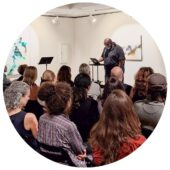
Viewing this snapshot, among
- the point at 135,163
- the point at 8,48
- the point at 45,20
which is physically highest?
the point at 45,20

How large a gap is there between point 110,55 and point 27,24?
41 centimetres

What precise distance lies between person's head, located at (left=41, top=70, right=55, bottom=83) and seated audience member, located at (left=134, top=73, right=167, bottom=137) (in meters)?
0.39

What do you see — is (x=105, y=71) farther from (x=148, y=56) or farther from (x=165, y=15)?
(x=165, y=15)

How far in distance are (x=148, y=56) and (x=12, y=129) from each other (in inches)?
28.5

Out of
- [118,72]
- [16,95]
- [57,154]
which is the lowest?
[57,154]

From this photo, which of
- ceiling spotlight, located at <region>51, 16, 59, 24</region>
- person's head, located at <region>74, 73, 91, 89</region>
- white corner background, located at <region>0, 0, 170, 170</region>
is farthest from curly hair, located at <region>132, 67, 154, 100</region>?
ceiling spotlight, located at <region>51, 16, 59, 24</region>

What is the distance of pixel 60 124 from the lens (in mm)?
1572

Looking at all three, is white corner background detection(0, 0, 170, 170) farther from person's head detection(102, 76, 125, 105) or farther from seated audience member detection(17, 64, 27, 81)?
person's head detection(102, 76, 125, 105)

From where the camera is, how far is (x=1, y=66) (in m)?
1.62

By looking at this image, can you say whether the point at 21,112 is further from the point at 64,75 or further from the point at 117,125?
the point at 117,125

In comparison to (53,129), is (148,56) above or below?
above

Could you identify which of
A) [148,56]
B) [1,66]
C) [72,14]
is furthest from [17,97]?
[148,56]

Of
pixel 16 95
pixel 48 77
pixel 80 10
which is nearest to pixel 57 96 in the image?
pixel 48 77

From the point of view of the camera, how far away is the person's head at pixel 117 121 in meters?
1.55
